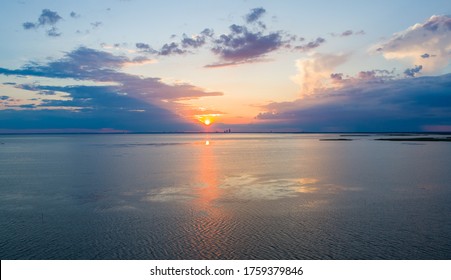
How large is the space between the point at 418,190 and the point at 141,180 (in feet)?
64.5

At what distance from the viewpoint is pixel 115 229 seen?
13930mm

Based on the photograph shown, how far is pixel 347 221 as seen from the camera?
14.9 metres

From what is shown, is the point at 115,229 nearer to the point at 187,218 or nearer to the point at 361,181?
the point at 187,218

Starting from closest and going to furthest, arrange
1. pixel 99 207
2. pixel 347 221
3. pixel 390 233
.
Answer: pixel 390 233
pixel 347 221
pixel 99 207

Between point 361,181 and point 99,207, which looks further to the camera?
point 361,181

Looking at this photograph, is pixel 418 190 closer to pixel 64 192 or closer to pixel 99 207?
pixel 99 207

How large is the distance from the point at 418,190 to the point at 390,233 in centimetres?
1040

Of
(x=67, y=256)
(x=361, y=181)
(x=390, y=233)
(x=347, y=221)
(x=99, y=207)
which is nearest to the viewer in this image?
(x=67, y=256)

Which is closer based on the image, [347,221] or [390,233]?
[390,233]

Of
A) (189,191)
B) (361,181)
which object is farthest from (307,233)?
(361,181)
